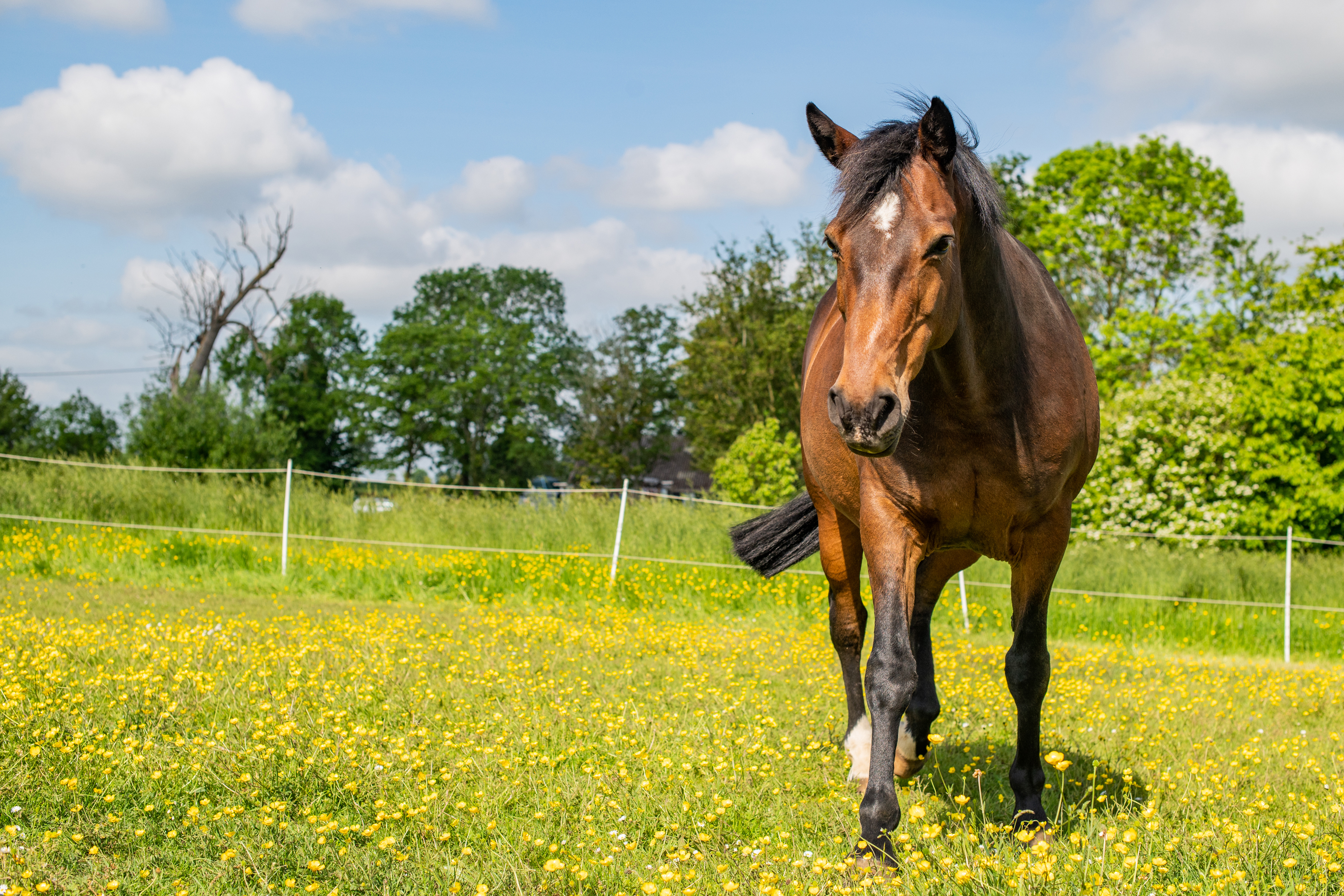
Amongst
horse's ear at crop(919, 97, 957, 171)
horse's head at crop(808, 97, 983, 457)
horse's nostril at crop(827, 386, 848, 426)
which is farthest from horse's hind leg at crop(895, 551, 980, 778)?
horse's ear at crop(919, 97, 957, 171)

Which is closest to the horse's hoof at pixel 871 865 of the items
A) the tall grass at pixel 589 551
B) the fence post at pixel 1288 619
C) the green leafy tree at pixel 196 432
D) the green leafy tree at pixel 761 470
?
the tall grass at pixel 589 551

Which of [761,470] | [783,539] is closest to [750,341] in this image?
[761,470]

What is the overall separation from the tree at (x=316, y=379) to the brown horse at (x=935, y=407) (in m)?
41.4

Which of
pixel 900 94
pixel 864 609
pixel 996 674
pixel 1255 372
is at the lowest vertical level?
pixel 996 674

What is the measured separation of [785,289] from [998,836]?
89.0 feet

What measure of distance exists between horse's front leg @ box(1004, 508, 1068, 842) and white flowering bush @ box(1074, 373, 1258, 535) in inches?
531

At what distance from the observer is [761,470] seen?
74.8ft

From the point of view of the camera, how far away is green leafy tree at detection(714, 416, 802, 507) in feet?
71.3

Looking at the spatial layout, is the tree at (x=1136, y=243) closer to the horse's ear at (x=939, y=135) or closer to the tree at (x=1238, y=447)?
the tree at (x=1238, y=447)

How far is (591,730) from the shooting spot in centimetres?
456

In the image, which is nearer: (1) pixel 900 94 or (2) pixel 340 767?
(1) pixel 900 94

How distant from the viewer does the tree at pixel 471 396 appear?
145 ft

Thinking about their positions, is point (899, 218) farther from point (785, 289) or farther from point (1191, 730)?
point (785, 289)

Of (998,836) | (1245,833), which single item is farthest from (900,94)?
(1245,833)
